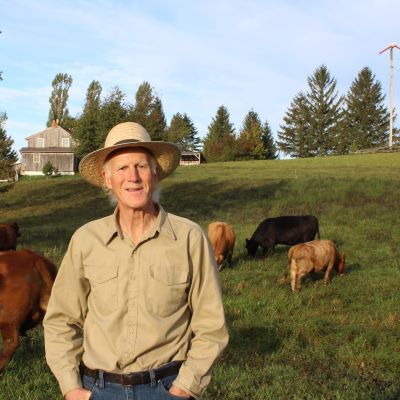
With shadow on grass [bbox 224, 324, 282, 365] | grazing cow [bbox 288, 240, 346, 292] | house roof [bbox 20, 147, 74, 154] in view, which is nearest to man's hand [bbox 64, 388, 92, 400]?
shadow on grass [bbox 224, 324, 282, 365]

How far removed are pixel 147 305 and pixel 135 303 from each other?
2.5 inches

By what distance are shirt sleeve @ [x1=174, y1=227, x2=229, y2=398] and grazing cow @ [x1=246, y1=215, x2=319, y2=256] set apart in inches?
539

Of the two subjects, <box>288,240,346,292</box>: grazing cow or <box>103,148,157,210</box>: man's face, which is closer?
<box>103,148,157,210</box>: man's face

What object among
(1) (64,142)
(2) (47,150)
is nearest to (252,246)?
(2) (47,150)

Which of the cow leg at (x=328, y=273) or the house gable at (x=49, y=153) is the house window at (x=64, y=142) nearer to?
the house gable at (x=49, y=153)

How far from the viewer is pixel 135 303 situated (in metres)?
2.73

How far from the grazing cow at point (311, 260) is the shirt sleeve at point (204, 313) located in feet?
30.1

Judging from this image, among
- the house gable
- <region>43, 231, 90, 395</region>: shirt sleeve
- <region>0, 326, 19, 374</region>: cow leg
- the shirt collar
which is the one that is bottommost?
<region>0, 326, 19, 374</region>: cow leg

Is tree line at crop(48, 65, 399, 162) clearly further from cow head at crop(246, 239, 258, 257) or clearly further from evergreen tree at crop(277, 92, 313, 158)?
cow head at crop(246, 239, 258, 257)

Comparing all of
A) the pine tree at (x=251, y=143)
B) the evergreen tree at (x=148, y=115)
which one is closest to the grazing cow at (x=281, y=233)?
the evergreen tree at (x=148, y=115)

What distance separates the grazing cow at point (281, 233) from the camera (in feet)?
54.2

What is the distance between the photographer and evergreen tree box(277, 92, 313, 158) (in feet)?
286

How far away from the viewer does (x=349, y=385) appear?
589 centimetres

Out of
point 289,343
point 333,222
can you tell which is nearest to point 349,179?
point 333,222
